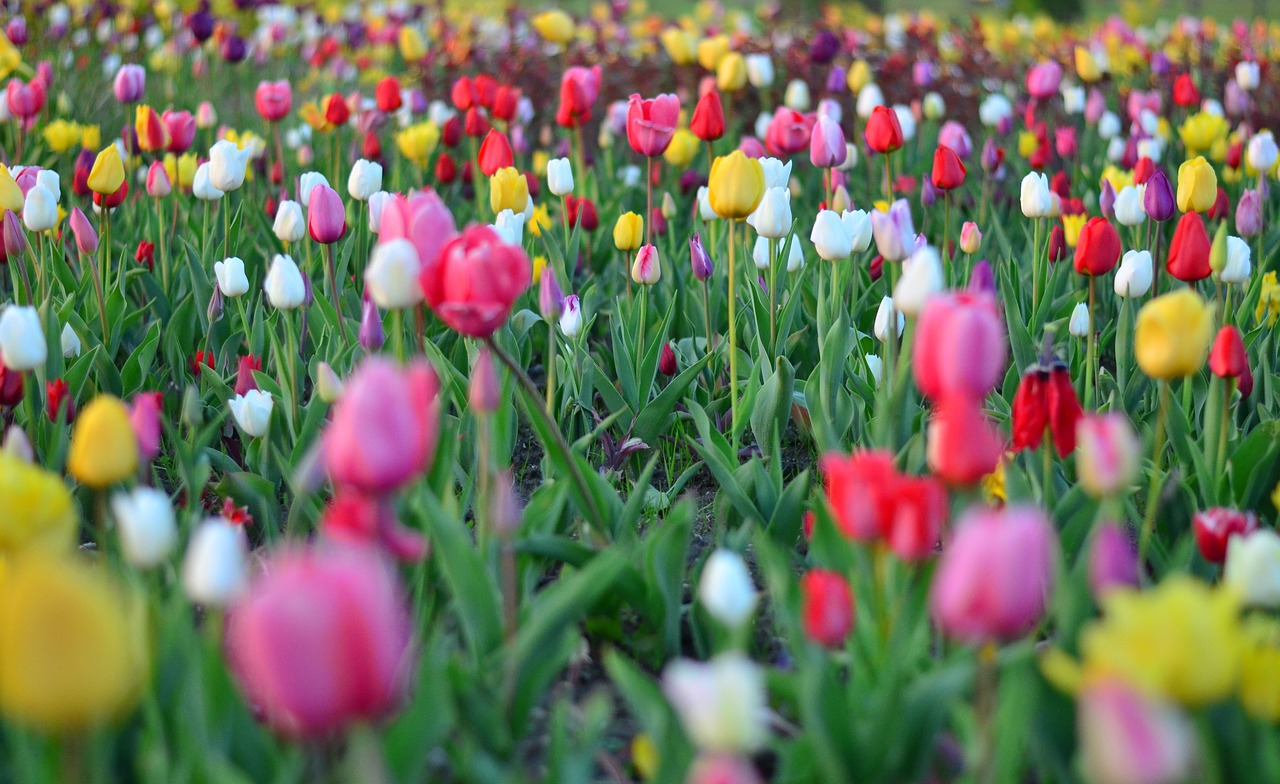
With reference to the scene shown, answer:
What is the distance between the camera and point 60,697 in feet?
3.25

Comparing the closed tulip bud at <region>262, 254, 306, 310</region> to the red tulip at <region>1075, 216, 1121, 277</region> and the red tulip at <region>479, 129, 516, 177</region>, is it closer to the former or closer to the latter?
the red tulip at <region>479, 129, 516, 177</region>

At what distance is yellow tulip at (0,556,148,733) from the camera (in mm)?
967

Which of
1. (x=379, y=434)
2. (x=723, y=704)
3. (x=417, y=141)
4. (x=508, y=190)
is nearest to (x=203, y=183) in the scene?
(x=508, y=190)

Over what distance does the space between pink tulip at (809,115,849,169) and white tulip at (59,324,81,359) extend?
183cm

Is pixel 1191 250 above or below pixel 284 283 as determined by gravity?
above

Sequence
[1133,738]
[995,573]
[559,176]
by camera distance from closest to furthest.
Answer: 1. [1133,738]
2. [995,573]
3. [559,176]

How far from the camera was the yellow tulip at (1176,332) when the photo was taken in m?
1.58

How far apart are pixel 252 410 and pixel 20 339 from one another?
0.44 m

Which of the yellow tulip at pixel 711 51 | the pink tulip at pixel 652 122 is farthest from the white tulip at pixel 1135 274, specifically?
the yellow tulip at pixel 711 51

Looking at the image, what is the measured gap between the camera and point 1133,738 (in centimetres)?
95

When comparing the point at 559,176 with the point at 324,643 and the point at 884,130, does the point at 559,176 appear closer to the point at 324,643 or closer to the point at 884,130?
the point at 884,130

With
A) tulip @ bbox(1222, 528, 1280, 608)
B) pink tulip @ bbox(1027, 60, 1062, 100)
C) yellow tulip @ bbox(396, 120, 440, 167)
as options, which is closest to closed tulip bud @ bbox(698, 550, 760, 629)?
tulip @ bbox(1222, 528, 1280, 608)

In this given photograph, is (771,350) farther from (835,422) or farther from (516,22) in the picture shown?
(516,22)

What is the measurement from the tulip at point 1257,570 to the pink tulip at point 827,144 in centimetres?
199
